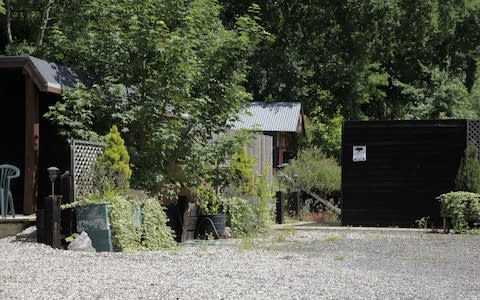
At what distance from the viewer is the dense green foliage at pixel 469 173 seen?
50.6ft

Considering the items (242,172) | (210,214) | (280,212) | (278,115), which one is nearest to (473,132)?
(280,212)

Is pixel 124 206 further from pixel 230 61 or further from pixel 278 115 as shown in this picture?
pixel 278 115

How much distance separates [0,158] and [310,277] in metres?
7.34

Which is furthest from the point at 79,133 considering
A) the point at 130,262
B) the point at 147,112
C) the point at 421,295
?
the point at 421,295

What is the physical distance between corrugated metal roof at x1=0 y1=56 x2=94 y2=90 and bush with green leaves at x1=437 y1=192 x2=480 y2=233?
7.03 metres

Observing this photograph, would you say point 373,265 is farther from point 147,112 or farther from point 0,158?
point 0,158

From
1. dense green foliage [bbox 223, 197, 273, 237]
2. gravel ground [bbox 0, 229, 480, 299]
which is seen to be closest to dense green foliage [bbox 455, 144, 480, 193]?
gravel ground [bbox 0, 229, 480, 299]

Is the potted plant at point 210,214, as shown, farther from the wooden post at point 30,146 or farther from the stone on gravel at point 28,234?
the stone on gravel at point 28,234

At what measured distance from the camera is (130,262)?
856 centimetres

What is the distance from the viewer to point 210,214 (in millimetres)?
13180

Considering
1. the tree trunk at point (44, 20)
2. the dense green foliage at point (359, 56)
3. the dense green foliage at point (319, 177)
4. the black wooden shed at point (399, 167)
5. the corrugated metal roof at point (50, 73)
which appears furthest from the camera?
the dense green foliage at point (359, 56)

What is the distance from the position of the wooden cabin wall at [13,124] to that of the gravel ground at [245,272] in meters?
2.91

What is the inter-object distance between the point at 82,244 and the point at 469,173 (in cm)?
869

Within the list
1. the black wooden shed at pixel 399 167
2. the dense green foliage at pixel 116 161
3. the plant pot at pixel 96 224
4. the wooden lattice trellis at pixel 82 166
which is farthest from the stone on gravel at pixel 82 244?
the black wooden shed at pixel 399 167
